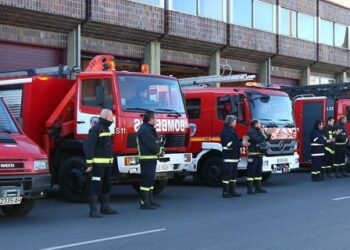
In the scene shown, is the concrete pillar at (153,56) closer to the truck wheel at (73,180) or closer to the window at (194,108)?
the window at (194,108)

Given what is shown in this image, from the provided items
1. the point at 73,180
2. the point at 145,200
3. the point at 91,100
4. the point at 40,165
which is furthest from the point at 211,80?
the point at 40,165

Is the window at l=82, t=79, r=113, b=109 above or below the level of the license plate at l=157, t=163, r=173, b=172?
above

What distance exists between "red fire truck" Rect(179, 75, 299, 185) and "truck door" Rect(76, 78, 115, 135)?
150 inches

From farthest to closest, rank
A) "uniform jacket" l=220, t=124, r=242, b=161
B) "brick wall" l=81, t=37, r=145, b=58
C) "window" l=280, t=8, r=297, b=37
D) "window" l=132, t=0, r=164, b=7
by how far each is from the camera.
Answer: "window" l=280, t=8, r=297, b=37, "window" l=132, t=0, r=164, b=7, "brick wall" l=81, t=37, r=145, b=58, "uniform jacket" l=220, t=124, r=242, b=161

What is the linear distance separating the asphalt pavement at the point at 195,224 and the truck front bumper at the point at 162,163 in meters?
0.70

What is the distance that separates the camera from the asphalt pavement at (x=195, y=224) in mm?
8047

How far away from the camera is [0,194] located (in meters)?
9.18

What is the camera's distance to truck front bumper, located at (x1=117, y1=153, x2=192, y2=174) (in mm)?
12000

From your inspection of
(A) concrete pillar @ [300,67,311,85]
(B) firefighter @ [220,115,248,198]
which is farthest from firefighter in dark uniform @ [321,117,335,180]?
(A) concrete pillar @ [300,67,311,85]

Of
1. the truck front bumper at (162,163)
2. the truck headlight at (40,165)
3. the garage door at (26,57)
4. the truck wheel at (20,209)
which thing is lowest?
the truck wheel at (20,209)

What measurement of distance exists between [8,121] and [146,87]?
10.3 ft

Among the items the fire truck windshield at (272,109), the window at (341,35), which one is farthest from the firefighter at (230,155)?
the window at (341,35)

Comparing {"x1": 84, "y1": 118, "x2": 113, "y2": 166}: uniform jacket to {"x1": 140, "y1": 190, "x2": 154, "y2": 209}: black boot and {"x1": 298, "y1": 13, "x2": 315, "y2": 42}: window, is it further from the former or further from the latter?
{"x1": 298, "y1": 13, "x2": 315, "y2": 42}: window

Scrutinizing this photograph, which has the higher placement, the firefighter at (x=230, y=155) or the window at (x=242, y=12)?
the window at (x=242, y=12)
